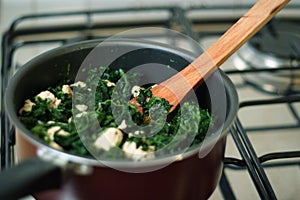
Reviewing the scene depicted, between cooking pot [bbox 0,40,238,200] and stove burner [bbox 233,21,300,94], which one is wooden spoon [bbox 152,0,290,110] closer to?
cooking pot [bbox 0,40,238,200]

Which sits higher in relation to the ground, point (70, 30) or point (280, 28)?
point (280, 28)

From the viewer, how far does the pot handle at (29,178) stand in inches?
21.2

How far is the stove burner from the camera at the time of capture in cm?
105

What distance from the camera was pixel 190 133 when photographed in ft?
2.36

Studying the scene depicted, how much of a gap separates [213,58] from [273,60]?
1.04 ft

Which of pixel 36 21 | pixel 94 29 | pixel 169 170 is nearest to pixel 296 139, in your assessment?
pixel 169 170

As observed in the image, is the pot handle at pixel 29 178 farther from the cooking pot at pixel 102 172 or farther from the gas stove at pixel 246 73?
the gas stove at pixel 246 73

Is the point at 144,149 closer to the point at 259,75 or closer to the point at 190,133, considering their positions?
the point at 190,133

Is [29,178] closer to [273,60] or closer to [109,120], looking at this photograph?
[109,120]

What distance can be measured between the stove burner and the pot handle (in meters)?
0.55

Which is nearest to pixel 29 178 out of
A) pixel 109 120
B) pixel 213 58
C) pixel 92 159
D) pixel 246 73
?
pixel 92 159

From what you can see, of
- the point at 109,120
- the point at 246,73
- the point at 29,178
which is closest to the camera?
the point at 29,178

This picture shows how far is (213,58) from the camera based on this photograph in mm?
792

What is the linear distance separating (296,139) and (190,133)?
1.01 feet
